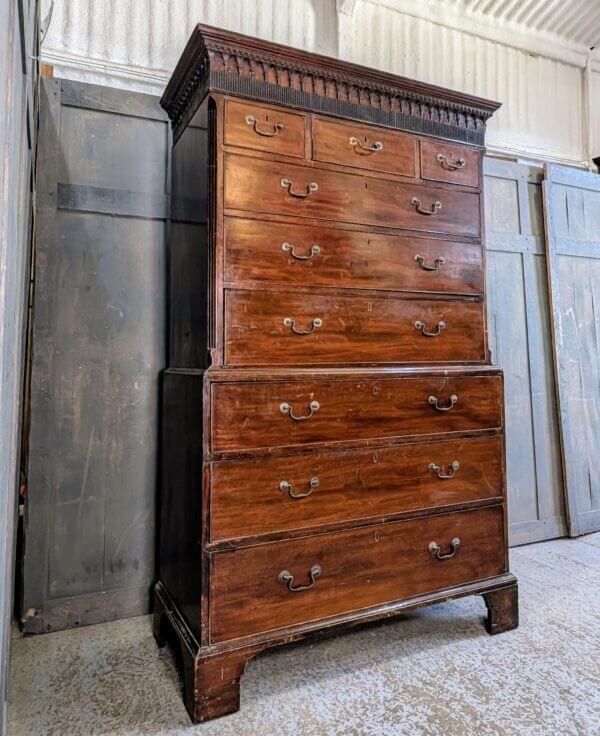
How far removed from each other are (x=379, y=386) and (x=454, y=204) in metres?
0.76

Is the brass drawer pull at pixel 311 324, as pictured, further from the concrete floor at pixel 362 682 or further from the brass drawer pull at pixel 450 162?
the concrete floor at pixel 362 682

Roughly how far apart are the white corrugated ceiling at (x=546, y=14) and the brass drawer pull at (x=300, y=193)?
1937mm

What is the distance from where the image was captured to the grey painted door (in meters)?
1.77

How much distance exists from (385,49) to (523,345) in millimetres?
1722

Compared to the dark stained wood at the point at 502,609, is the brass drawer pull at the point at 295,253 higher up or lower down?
higher up

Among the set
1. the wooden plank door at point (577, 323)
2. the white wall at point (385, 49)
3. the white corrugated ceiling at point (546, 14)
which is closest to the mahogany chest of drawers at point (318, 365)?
the white wall at point (385, 49)

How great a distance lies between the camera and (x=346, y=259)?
62.4 inches

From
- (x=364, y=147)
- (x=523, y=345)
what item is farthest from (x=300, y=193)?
(x=523, y=345)

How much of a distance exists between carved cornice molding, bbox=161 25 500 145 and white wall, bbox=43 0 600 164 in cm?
45

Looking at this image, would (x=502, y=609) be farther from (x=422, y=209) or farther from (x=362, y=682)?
(x=422, y=209)

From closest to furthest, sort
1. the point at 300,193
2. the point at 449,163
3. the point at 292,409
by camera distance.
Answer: the point at 292,409 < the point at 300,193 < the point at 449,163

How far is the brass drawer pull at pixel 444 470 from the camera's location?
163cm

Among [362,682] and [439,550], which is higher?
[439,550]

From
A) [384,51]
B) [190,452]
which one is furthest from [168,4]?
[190,452]
